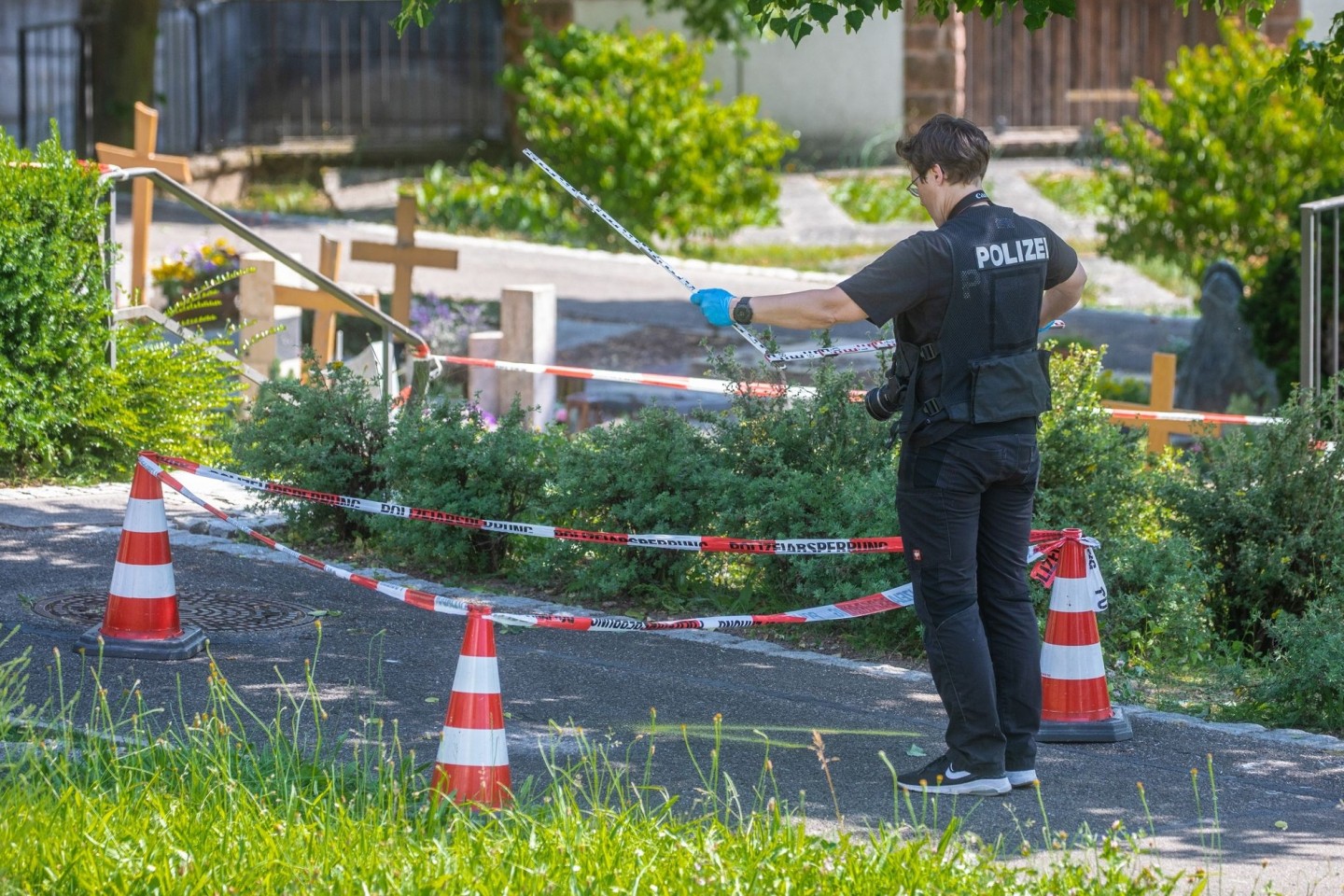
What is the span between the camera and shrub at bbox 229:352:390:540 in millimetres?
7551

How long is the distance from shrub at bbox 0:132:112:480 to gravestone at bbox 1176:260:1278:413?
8.30m

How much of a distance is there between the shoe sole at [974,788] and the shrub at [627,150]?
14.3 metres

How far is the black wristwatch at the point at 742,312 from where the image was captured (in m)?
4.70

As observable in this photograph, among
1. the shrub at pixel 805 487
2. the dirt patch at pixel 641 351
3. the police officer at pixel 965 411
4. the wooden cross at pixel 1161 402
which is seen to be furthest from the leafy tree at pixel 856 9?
the dirt patch at pixel 641 351

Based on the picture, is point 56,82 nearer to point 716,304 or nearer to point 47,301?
point 47,301

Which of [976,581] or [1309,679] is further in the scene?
[1309,679]

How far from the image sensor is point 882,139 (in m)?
23.4

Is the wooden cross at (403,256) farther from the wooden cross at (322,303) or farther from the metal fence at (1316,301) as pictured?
the metal fence at (1316,301)

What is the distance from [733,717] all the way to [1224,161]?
41.9 ft

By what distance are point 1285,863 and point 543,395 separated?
24.3ft

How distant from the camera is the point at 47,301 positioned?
798 centimetres

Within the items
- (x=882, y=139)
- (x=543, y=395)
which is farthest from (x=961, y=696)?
(x=882, y=139)

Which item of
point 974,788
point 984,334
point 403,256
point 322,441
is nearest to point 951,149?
point 984,334

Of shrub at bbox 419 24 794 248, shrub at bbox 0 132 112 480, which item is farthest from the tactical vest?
shrub at bbox 419 24 794 248
